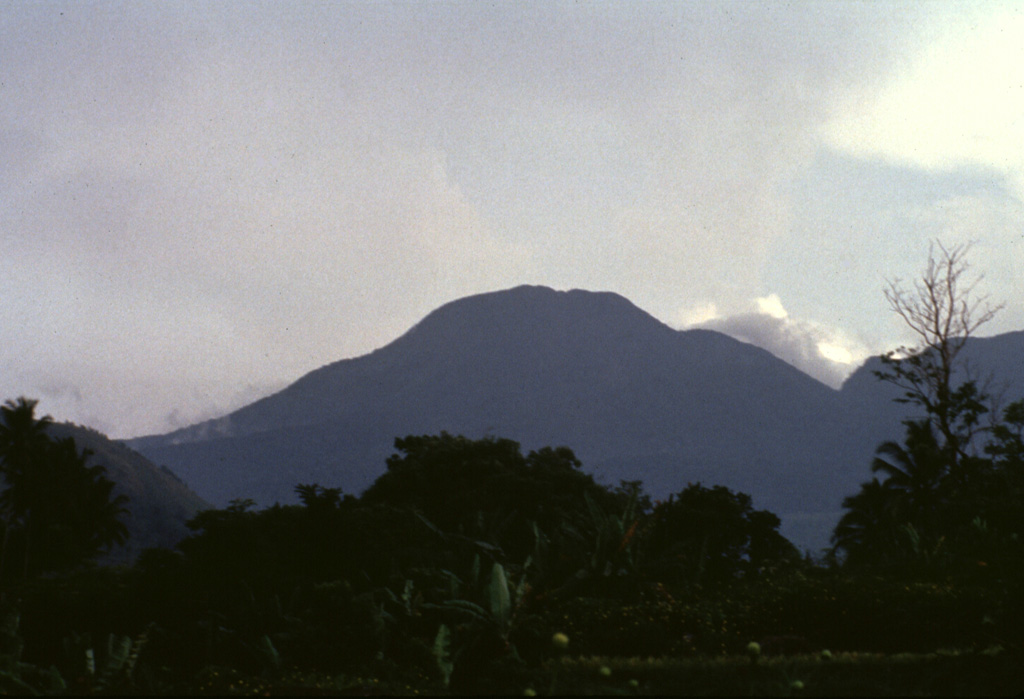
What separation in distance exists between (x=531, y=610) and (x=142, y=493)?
156 m

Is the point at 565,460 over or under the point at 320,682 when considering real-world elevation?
over

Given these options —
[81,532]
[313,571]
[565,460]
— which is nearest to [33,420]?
[81,532]

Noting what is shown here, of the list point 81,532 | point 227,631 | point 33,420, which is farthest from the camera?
point 81,532

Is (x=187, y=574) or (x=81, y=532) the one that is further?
(x=81, y=532)

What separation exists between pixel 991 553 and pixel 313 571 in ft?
47.1

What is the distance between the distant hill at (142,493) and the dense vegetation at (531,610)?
106 metres

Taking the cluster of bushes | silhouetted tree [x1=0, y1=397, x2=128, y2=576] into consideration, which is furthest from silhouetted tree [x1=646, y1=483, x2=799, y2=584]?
silhouetted tree [x1=0, y1=397, x2=128, y2=576]

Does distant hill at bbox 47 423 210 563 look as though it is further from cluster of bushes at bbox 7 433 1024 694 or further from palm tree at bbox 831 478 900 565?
cluster of bushes at bbox 7 433 1024 694

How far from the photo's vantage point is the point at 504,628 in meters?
12.0

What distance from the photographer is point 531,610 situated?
45.3ft

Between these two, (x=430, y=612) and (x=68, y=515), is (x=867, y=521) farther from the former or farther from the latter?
(x=68, y=515)

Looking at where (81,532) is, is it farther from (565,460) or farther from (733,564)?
(733,564)

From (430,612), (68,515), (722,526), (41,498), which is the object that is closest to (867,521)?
(722,526)

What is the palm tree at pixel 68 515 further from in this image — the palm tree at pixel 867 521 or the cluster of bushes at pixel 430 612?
the palm tree at pixel 867 521
